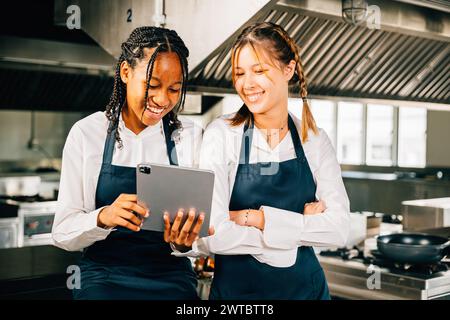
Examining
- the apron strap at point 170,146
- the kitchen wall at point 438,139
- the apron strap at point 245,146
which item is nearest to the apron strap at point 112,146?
the apron strap at point 170,146

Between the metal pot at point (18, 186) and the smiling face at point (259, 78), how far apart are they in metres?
4.15

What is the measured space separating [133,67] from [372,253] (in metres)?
1.78

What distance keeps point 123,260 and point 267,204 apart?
0.43 m

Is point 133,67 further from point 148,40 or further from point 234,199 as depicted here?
point 234,199

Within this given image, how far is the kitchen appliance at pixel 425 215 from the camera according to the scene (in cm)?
339

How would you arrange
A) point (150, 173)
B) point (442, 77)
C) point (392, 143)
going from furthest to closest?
point (392, 143), point (442, 77), point (150, 173)

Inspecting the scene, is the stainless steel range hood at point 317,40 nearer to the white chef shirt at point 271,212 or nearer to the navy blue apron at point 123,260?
the white chef shirt at point 271,212

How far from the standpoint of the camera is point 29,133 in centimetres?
579

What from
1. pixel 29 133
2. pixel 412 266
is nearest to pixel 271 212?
pixel 412 266

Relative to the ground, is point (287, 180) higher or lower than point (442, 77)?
lower

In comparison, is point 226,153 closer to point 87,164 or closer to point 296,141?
point 296,141

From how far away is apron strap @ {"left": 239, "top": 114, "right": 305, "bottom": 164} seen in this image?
166 cm
